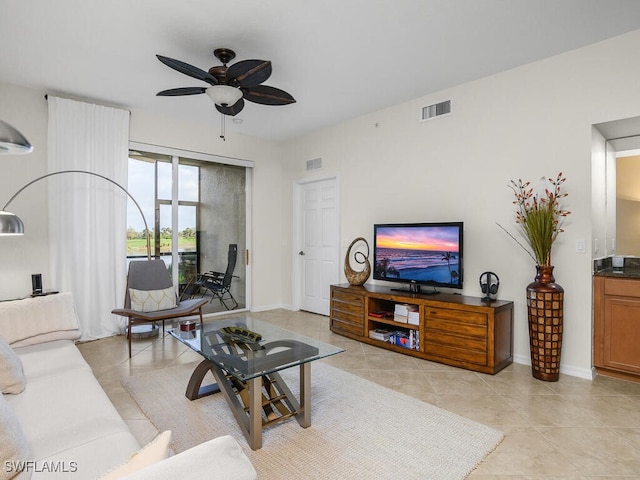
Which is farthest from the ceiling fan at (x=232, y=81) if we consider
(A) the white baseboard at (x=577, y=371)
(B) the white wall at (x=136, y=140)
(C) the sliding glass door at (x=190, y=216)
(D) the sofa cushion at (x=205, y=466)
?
(A) the white baseboard at (x=577, y=371)

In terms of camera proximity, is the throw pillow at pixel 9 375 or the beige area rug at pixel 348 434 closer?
the throw pillow at pixel 9 375

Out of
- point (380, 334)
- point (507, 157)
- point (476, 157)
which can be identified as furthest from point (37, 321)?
point (507, 157)

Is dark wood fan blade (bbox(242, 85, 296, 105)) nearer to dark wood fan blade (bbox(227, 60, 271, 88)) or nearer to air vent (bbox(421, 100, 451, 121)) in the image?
dark wood fan blade (bbox(227, 60, 271, 88))

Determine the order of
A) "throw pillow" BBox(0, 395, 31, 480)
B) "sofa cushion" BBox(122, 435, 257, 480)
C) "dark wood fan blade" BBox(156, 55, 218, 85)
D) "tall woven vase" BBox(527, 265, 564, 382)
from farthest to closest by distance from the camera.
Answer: "tall woven vase" BBox(527, 265, 564, 382)
"dark wood fan blade" BBox(156, 55, 218, 85)
"throw pillow" BBox(0, 395, 31, 480)
"sofa cushion" BBox(122, 435, 257, 480)

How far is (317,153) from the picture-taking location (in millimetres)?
5441

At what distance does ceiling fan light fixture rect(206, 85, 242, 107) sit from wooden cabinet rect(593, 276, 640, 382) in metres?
3.34

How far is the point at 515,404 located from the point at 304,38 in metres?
3.22

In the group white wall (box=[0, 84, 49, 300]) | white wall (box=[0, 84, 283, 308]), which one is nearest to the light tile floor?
white wall (box=[0, 84, 49, 300])

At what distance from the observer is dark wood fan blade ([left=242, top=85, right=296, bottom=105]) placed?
9.80ft

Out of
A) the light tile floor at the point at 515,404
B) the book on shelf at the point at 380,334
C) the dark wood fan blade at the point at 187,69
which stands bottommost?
the light tile floor at the point at 515,404

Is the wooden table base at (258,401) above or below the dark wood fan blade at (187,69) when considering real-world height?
below

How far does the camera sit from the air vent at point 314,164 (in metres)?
5.41

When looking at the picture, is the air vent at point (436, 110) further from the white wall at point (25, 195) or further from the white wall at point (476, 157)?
the white wall at point (25, 195)

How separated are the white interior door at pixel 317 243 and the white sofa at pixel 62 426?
3377 mm
